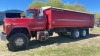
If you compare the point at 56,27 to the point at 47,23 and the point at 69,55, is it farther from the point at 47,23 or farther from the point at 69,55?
the point at 69,55

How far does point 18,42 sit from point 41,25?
8.49 ft

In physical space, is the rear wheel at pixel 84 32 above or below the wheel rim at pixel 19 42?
below

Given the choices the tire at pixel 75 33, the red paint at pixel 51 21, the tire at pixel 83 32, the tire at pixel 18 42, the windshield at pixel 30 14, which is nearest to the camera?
the tire at pixel 18 42

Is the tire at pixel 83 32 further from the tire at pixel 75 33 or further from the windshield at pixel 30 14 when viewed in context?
the windshield at pixel 30 14

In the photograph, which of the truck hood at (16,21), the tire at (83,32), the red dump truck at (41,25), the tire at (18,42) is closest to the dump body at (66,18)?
the red dump truck at (41,25)

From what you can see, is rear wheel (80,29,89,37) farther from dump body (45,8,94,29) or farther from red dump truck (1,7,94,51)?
dump body (45,8,94,29)

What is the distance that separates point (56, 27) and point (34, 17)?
2.48 metres

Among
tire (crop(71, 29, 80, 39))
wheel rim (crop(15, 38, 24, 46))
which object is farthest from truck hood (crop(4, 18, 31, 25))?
tire (crop(71, 29, 80, 39))

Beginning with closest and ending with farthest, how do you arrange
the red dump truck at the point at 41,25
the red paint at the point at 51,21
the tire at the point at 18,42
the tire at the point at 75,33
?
the tire at the point at 18,42 → the red dump truck at the point at 41,25 → the red paint at the point at 51,21 → the tire at the point at 75,33

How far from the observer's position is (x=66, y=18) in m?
17.3

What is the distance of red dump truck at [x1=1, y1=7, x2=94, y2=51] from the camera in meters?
13.5

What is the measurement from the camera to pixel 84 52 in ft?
39.8

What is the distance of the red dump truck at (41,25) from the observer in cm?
1351

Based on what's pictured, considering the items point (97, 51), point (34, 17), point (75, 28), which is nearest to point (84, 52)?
point (97, 51)
